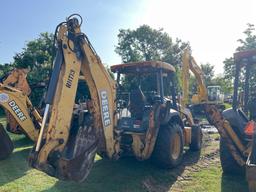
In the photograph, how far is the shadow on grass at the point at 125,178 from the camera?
17.0 ft

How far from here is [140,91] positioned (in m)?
6.46

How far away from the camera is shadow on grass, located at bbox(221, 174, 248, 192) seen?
5.06 m

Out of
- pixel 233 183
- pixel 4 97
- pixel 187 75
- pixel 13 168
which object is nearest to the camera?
pixel 233 183

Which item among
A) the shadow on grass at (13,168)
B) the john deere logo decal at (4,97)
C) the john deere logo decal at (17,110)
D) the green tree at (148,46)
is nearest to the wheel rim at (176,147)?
the shadow on grass at (13,168)

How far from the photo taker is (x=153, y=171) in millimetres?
6184

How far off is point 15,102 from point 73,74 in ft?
13.2

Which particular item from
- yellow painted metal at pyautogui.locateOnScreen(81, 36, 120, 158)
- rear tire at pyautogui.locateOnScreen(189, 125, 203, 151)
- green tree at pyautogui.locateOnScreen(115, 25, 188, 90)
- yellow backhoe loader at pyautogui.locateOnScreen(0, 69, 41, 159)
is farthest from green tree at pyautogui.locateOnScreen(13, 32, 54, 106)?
yellow painted metal at pyautogui.locateOnScreen(81, 36, 120, 158)

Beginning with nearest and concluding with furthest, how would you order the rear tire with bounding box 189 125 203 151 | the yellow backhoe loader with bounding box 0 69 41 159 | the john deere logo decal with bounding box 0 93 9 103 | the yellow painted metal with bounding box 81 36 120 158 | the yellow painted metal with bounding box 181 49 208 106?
the yellow painted metal with bounding box 81 36 120 158 < the yellow backhoe loader with bounding box 0 69 41 159 < the john deere logo decal with bounding box 0 93 9 103 < the rear tire with bounding box 189 125 203 151 < the yellow painted metal with bounding box 181 49 208 106

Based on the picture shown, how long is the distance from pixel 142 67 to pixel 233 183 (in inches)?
117

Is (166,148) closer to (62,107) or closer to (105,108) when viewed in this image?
(105,108)

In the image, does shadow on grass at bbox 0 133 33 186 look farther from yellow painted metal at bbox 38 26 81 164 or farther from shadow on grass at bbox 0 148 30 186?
yellow painted metal at bbox 38 26 81 164

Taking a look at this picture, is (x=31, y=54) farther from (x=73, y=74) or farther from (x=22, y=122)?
(x=73, y=74)

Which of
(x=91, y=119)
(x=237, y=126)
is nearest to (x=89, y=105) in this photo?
(x=91, y=119)

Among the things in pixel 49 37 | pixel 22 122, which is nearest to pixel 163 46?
pixel 49 37
